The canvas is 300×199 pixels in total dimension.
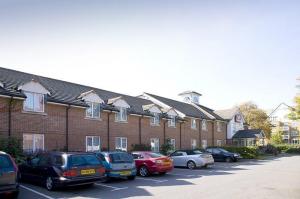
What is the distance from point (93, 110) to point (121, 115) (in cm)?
326

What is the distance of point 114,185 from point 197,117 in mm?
26526

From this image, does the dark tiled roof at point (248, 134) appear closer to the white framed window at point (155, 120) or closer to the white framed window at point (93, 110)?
the white framed window at point (155, 120)

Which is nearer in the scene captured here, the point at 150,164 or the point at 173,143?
the point at 150,164

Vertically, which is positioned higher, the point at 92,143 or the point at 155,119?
the point at 155,119

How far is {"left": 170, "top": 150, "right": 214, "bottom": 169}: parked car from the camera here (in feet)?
74.7

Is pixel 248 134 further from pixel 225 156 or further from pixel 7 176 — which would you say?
pixel 7 176

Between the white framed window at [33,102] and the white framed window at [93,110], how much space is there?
3.93 meters

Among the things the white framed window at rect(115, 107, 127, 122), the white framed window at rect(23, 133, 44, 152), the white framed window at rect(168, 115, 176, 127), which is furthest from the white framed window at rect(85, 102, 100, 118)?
the white framed window at rect(168, 115, 176, 127)

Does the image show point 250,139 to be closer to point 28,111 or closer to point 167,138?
point 167,138

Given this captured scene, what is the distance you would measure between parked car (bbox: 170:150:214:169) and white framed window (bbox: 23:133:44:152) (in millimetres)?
9025

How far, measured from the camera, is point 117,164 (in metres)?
15.2

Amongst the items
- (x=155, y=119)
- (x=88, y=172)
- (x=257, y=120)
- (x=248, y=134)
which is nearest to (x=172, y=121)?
(x=155, y=119)

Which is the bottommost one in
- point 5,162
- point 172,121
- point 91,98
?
point 5,162

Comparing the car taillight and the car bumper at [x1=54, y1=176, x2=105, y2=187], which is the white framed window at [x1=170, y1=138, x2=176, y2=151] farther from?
the car taillight
